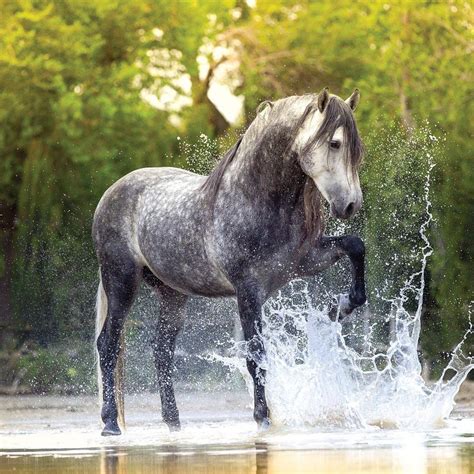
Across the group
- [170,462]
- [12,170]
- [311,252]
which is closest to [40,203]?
[12,170]

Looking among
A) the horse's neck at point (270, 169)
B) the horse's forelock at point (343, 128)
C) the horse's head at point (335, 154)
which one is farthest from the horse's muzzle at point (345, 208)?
the horse's neck at point (270, 169)

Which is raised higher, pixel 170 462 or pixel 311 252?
pixel 311 252

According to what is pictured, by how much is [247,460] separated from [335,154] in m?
2.37

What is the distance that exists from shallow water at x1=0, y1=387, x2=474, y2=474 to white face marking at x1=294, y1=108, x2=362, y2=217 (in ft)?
4.35

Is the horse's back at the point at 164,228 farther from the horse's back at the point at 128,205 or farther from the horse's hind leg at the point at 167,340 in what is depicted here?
the horse's hind leg at the point at 167,340

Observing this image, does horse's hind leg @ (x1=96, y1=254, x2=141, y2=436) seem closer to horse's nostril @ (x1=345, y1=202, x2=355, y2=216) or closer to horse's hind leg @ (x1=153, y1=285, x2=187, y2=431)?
horse's hind leg @ (x1=153, y1=285, x2=187, y2=431)

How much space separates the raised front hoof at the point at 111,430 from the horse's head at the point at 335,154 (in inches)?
96.4

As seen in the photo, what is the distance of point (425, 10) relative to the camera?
20.8 meters

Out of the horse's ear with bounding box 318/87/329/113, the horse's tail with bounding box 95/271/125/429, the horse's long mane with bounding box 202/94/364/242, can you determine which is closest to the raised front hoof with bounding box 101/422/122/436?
the horse's tail with bounding box 95/271/125/429

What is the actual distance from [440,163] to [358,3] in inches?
118

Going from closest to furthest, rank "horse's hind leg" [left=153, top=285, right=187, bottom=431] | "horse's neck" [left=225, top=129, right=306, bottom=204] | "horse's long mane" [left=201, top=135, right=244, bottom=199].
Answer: "horse's neck" [left=225, top=129, right=306, bottom=204] → "horse's long mane" [left=201, top=135, right=244, bottom=199] → "horse's hind leg" [left=153, top=285, right=187, bottom=431]

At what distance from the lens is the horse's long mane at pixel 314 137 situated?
1103 cm

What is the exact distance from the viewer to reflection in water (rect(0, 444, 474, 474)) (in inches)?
344

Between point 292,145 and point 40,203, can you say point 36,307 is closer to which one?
point 40,203
